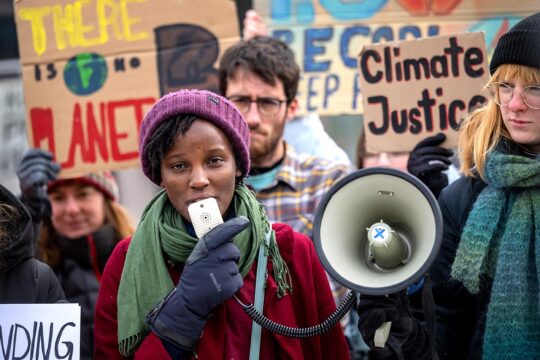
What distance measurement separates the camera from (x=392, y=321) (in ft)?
8.86

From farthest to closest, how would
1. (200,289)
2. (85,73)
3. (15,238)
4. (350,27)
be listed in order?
1. (350,27)
2. (85,73)
3. (15,238)
4. (200,289)

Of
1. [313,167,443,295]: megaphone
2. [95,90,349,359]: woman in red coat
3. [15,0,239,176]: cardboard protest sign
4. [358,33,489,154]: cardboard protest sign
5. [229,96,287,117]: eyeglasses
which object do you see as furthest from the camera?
[15,0,239,176]: cardboard protest sign

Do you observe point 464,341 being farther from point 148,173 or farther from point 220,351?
point 148,173

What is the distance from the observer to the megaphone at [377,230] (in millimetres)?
2648

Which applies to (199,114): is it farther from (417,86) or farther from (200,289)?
(417,86)

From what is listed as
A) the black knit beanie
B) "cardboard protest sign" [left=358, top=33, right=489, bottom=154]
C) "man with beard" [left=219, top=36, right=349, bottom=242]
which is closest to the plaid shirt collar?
"man with beard" [left=219, top=36, right=349, bottom=242]

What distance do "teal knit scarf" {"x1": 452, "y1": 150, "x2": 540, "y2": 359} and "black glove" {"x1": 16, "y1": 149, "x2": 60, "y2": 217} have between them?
205cm

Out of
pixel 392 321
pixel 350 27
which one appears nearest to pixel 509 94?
pixel 392 321

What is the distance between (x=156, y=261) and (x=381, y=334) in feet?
2.34

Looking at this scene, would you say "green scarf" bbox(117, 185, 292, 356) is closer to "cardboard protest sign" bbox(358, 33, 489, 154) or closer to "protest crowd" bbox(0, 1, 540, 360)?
"protest crowd" bbox(0, 1, 540, 360)

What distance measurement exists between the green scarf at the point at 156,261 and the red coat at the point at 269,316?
36 mm

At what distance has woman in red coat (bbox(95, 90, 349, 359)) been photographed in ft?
9.02

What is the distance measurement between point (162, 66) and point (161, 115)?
1.80 m

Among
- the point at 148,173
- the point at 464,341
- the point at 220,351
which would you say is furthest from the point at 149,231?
the point at 464,341
